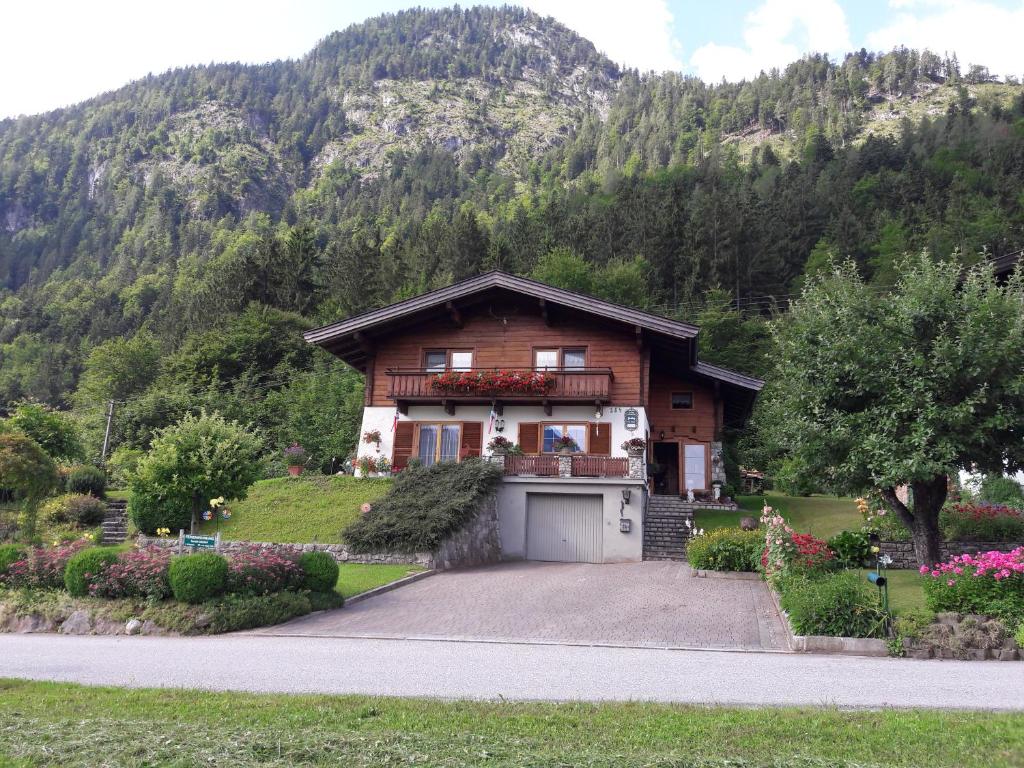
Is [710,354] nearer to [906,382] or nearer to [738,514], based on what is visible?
[738,514]

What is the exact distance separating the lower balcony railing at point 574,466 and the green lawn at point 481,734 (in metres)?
16.9

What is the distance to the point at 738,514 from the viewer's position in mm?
26172

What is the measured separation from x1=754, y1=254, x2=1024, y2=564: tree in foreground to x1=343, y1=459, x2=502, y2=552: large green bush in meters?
8.64

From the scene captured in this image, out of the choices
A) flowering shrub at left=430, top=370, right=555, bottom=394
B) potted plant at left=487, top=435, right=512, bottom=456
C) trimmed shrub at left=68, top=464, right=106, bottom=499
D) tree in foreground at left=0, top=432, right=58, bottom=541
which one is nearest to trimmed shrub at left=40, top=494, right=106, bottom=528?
tree in foreground at left=0, top=432, right=58, bottom=541

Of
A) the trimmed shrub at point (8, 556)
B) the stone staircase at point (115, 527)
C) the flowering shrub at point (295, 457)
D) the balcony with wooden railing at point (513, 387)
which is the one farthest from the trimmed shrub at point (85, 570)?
the flowering shrub at point (295, 457)

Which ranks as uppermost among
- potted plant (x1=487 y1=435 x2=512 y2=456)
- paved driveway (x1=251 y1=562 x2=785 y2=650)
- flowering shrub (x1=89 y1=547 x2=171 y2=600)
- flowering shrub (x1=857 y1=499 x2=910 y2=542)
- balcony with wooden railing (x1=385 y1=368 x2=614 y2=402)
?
balcony with wooden railing (x1=385 y1=368 x2=614 y2=402)

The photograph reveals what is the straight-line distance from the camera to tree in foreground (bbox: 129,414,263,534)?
2111cm

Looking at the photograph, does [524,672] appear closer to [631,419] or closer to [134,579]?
[134,579]

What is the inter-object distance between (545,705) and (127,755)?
3.64 meters

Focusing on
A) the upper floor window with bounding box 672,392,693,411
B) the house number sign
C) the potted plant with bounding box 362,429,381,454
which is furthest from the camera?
the upper floor window with bounding box 672,392,693,411

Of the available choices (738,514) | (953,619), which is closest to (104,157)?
(738,514)

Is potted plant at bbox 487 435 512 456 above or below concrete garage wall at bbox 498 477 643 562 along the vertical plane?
above

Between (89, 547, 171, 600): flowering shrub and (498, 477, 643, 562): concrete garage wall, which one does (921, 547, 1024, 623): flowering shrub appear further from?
(89, 547, 171, 600): flowering shrub

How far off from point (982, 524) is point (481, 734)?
16306 mm
